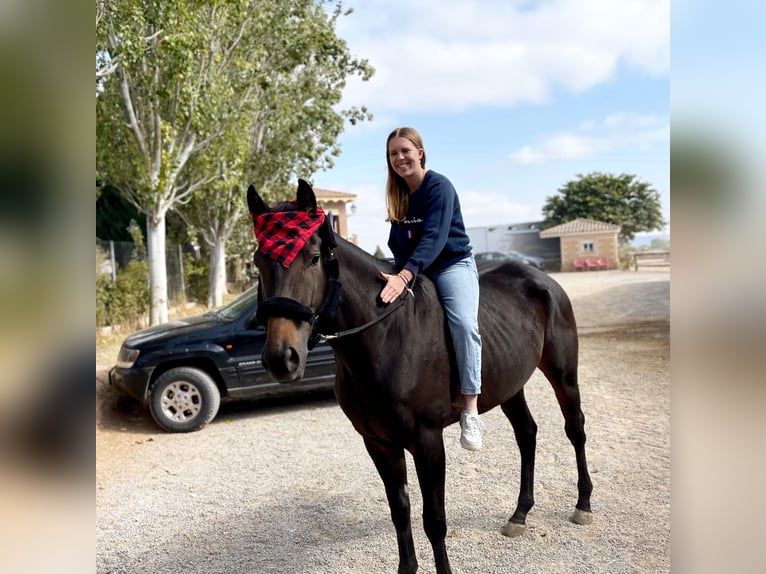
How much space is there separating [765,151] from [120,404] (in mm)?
8183

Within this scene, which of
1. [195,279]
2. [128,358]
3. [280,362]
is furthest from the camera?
[195,279]

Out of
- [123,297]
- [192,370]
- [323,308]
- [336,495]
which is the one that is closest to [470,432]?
[323,308]

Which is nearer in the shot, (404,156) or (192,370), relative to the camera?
(404,156)

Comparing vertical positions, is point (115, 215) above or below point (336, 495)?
above

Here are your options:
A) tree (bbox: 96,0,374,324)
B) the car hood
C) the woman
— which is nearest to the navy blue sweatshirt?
the woman

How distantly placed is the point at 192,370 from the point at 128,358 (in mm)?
848

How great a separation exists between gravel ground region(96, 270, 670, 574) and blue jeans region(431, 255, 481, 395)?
1396 mm

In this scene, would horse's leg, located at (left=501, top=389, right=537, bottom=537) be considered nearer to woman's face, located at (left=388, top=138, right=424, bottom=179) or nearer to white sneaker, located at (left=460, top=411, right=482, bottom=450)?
white sneaker, located at (left=460, top=411, right=482, bottom=450)

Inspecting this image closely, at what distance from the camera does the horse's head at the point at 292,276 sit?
201 centimetres

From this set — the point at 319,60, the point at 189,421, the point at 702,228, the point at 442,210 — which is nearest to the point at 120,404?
the point at 189,421

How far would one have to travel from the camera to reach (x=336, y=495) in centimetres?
447

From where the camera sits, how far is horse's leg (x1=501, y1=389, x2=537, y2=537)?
3.78m

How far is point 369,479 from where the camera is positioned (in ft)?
15.8

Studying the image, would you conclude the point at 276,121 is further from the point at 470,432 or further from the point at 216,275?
the point at 470,432
